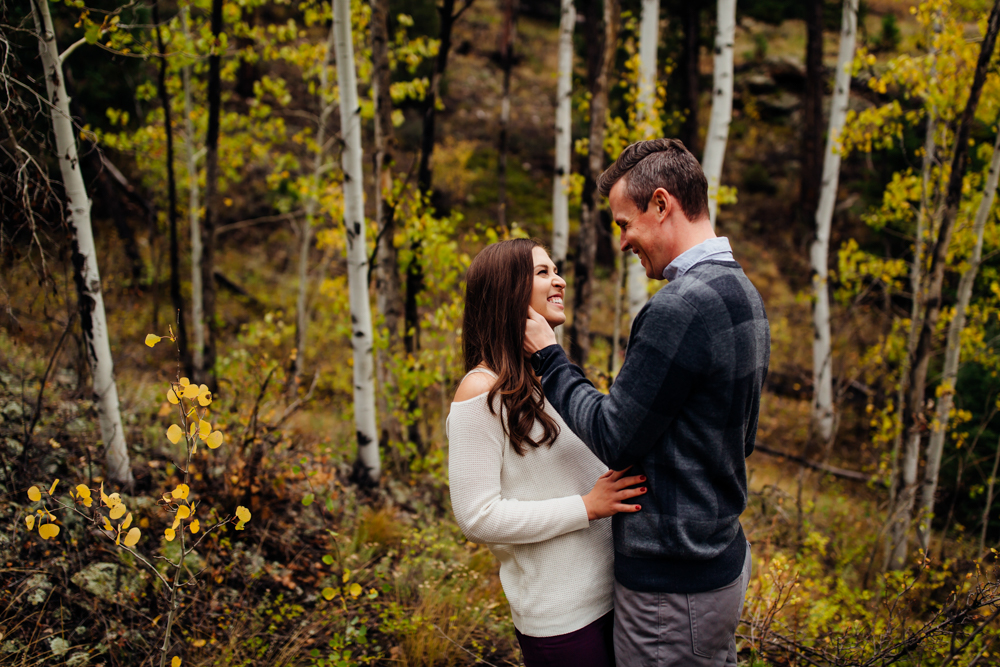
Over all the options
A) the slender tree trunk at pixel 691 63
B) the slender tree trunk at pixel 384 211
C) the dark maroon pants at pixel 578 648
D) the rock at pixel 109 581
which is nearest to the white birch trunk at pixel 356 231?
the slender tree trunk at pixel 384 211

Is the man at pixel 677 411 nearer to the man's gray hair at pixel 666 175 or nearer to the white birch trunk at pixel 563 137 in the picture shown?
the man's gray hair at pixel 666 175

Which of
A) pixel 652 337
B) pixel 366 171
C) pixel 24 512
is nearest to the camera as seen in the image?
pixel 652 337

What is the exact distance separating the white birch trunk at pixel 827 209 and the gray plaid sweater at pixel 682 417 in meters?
6.07

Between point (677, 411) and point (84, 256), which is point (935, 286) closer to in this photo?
point (677, 411)

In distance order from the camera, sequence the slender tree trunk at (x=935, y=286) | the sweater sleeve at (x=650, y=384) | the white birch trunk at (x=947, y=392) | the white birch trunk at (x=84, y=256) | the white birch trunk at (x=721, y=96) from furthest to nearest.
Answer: the white birch trunk at (x=721, y=96), the white birch trunk at (x=947, y=392), the slender tree trunk at (x=935, y=286), the white birch trunk at (x=84, y=256), the sweater sleeve at (x=650, y=384)

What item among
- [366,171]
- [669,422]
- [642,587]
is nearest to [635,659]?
[642,587]

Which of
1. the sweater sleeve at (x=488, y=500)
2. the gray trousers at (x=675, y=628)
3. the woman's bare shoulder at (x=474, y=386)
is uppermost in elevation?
the woman's bare shoulder at (x=474, y=386)

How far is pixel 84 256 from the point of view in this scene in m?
3.39

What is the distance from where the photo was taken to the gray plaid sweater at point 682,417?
138 centimetres

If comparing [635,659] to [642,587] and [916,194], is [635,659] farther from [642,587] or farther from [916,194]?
[916,194]

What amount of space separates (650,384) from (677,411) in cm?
12

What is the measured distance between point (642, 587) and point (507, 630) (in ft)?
7.12

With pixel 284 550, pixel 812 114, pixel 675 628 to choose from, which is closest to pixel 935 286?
pixel 675 628

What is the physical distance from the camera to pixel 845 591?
4.56 m
